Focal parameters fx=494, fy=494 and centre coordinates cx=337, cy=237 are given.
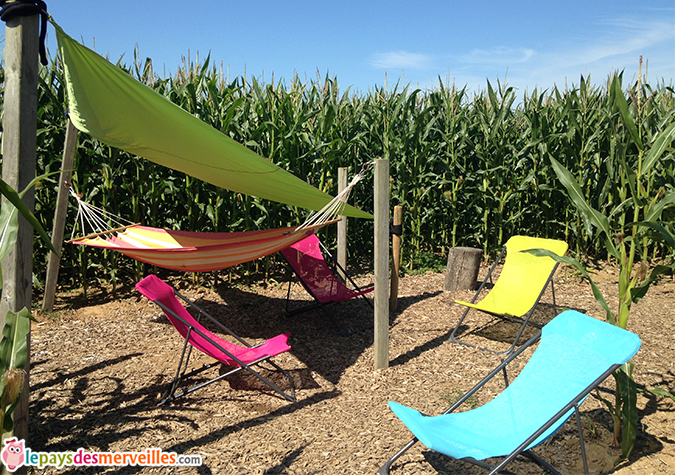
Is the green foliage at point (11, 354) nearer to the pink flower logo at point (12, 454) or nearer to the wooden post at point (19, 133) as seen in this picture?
the pink flower logo at point (12, 454)

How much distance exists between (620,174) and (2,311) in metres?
6.27

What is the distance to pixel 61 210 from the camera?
13.6 feet

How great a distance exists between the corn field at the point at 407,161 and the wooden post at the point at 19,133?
2.72 m

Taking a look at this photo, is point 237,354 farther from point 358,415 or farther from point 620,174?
point 620,174

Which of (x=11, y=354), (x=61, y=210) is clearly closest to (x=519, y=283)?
(x=11, y=354)

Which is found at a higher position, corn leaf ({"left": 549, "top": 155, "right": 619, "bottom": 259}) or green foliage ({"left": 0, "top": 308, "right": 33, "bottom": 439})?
corn leaf ({"left": 549, "top": 155, "right": 619, "bottom": 259})

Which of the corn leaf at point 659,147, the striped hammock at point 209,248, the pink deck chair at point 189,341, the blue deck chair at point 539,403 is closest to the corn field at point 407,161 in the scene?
the striped hammock at point 209,248

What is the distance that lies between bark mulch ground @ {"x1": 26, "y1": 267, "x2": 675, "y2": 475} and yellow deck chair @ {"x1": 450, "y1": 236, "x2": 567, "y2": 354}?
0.33 m

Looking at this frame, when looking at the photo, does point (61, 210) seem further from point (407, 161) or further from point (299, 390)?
point (407, 161)

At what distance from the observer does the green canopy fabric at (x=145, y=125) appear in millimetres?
2486

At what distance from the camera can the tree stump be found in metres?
5.58

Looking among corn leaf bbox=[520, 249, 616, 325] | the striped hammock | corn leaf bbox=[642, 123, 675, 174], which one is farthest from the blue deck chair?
the striped hammock

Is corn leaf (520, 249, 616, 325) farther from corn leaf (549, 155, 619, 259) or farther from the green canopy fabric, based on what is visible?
the green canopy fabric

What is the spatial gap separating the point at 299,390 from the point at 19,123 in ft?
7.40
